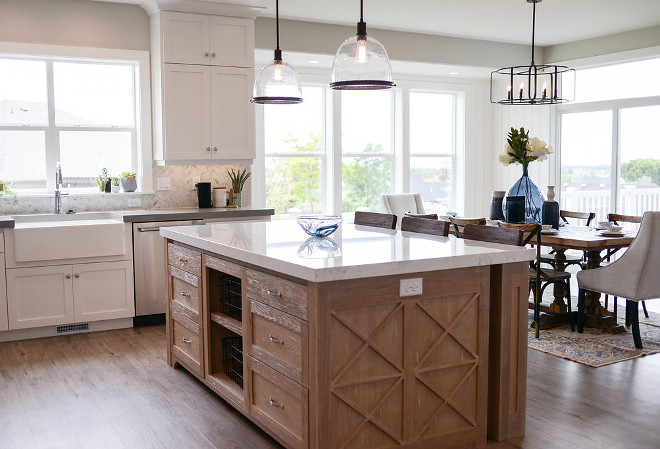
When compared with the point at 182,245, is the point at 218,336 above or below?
below

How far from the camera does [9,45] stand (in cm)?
538

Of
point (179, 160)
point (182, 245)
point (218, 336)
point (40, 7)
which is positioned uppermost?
point (40, 7)

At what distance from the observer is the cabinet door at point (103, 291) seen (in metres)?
5.18

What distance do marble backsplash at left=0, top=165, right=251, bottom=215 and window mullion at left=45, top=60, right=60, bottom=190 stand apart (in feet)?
0.77

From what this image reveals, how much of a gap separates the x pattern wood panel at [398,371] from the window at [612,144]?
504 centimetres

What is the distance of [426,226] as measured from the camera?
3.86 meters

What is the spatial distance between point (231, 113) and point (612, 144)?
4.31 m

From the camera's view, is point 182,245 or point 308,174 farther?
point 308,174

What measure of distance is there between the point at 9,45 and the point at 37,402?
3120mm

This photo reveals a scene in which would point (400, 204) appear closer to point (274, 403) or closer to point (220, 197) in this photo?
point (220, 197)

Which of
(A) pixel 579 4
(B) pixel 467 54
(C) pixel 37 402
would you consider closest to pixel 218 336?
(C) pixel 37 402

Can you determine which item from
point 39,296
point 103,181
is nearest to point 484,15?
point 103,181

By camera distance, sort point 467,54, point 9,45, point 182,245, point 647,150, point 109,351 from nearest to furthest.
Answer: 1. point 182,245
2. point 109,351
3. point 9,45
4. point 647,150
5. point 467,54

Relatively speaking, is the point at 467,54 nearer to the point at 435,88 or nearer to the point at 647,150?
the point at 435,88
